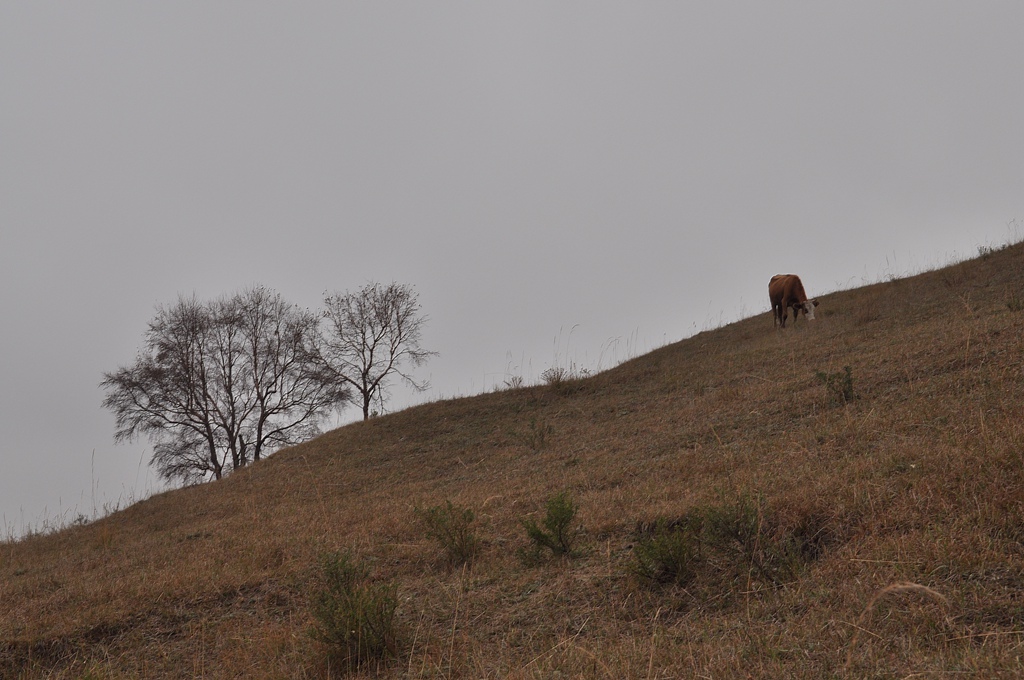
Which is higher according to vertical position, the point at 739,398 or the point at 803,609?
the point at 739,398

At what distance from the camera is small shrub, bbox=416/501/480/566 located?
6.02 metres

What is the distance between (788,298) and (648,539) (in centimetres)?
1699

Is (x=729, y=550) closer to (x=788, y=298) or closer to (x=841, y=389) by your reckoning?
(x=841, y=389)

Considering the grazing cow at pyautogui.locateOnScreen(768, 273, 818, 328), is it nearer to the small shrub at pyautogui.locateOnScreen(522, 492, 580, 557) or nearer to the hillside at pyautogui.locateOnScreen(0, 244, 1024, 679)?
the hillside at pyautogui.locateOnScreen(0, 244, 1024, 679)

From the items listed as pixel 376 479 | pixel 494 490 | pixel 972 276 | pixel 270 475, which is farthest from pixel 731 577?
pixel 972 276

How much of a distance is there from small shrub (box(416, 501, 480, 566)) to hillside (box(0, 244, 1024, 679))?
0.13m

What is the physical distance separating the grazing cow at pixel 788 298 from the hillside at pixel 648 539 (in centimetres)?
707

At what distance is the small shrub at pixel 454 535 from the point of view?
6020 mm

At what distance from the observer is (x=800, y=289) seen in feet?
66.3

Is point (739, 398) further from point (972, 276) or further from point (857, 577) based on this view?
point (972, 276)

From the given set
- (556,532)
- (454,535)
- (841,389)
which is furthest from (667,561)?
(841,389)

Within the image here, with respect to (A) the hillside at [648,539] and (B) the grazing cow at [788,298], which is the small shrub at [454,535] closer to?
(A) the hillside at [648,539]

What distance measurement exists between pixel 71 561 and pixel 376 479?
15.9 feet

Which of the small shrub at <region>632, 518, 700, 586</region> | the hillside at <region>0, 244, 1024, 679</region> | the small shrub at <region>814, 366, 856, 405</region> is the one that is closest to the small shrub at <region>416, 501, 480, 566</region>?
the hillside at <region>0, 244, 1024, 679</region>
